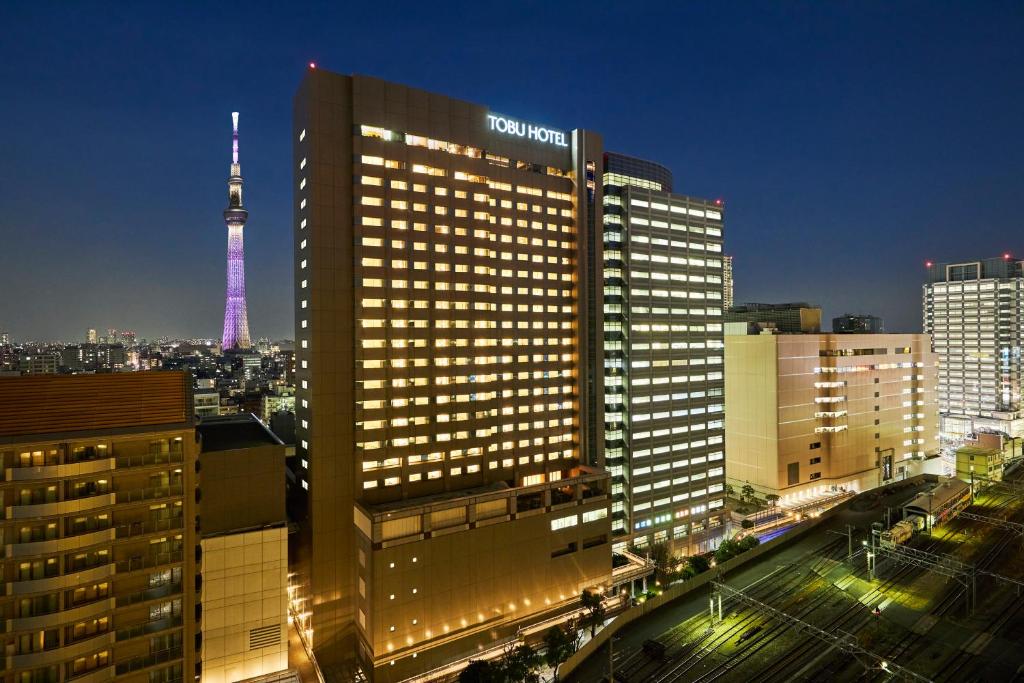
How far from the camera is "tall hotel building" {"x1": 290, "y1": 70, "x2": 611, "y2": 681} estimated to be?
56.6m

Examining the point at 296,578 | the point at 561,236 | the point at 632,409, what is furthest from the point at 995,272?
the point at 296,578

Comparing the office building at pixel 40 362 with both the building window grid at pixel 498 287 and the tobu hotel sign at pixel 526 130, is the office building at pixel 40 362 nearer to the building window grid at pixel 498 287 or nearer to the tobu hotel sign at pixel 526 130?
the building window grid at pixel 498 287

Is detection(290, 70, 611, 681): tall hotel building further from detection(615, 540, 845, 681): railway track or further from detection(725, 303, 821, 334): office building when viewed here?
detection(725, 303, 821, 334): office building

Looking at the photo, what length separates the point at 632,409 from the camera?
83.5 metres

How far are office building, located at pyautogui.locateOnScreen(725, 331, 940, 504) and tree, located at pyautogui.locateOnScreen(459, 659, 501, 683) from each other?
74307 mm

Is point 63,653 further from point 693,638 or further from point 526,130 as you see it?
point 526,130

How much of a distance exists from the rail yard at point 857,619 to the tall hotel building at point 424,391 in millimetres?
16216

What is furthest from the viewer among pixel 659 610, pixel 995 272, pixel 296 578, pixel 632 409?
pixel 995 272

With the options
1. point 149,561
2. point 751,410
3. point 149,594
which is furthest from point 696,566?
point 149,561

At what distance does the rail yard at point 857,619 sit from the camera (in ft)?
141

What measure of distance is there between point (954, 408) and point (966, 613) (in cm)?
14764

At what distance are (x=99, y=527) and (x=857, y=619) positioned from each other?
6633cm

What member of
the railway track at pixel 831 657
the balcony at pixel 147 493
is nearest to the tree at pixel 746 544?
the railway track at pixel 831 657

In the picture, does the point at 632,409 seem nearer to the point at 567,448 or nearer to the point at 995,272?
the point at 567,448
